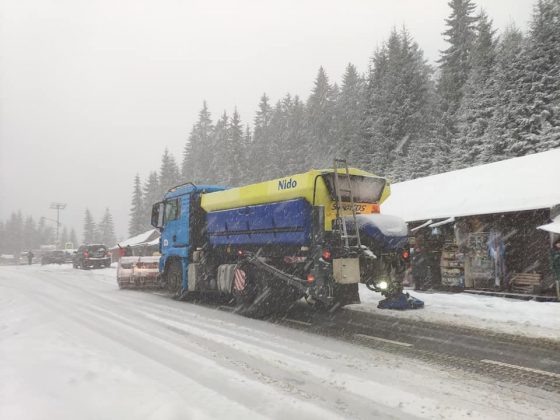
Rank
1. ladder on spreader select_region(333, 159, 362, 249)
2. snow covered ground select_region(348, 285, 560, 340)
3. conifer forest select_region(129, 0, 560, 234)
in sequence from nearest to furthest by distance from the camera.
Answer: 1. ladder on spreader select_region(333, 159, 362, 249)
2. snow covered ground select_region(348, 285, 560, 340)
3. conifer forest select_region(129, 0, 560, 234)

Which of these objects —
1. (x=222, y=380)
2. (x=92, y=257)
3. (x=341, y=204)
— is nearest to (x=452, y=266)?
(x=341, y=204)

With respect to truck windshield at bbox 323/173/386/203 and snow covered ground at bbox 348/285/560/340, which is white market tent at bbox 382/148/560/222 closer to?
snow covered ground at bbox 348/285/560/340

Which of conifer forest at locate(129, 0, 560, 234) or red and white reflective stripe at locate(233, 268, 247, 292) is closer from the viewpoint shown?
red and white reflective stripe at locate(233, 268, 247, 292)

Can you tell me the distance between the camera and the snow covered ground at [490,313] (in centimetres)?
866

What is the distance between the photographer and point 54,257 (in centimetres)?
4388

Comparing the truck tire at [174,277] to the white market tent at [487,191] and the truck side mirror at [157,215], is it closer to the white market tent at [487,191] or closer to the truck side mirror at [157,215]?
the truck side mirror at [157,215]

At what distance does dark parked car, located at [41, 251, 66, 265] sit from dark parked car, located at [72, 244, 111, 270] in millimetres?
10894

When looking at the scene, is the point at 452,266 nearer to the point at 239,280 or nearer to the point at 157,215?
the point at 239,280

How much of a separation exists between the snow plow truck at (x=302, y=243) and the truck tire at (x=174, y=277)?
1.03 meters

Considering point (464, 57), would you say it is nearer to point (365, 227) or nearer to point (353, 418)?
point (365, 227)

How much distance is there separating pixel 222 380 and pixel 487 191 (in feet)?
42.8

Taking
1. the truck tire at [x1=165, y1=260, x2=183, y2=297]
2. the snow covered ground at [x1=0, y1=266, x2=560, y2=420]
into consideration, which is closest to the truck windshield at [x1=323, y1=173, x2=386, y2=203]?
the snow covered ground at [x1=0, y1=266, x2=560, y2=420]

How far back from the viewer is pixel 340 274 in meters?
8.44

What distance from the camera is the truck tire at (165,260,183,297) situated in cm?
1338
